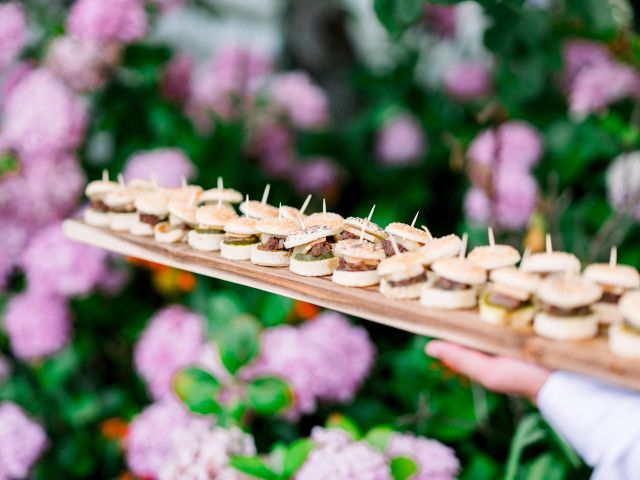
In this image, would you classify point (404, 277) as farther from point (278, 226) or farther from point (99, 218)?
point (99, 218)

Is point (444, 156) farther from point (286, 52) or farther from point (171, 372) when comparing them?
point (171, 372)

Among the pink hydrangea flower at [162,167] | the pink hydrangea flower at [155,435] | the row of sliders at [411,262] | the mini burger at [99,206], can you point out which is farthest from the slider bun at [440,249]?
the pink hydrangea flower at [162,167]

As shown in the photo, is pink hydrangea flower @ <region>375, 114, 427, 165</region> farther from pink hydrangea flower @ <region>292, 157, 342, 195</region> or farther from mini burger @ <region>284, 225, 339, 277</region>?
mini burger @ <region>284, 225, 339, 277</region>

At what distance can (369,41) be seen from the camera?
454 cm

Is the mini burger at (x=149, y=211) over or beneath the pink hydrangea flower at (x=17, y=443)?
over

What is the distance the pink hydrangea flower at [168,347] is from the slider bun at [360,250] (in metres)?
0.65

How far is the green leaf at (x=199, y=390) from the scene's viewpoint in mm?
1342

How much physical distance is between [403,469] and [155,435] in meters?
0.63

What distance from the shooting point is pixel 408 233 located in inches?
47.9

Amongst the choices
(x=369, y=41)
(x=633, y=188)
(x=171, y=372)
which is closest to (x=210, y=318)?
(x=171, y=372)

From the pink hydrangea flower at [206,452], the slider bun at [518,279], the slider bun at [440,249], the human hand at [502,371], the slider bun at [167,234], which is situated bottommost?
the pink hydrangea flower at [206,452]

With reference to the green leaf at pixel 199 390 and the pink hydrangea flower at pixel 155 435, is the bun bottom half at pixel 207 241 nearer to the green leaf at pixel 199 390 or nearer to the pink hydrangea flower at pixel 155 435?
the green leaf at pixel 199 390

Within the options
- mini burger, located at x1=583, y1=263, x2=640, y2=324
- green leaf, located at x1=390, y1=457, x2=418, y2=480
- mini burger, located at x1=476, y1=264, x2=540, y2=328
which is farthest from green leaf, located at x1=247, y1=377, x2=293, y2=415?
mini burger, located at x1=583, y1=263, x2=640, y2=324

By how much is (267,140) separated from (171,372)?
3.09ft
